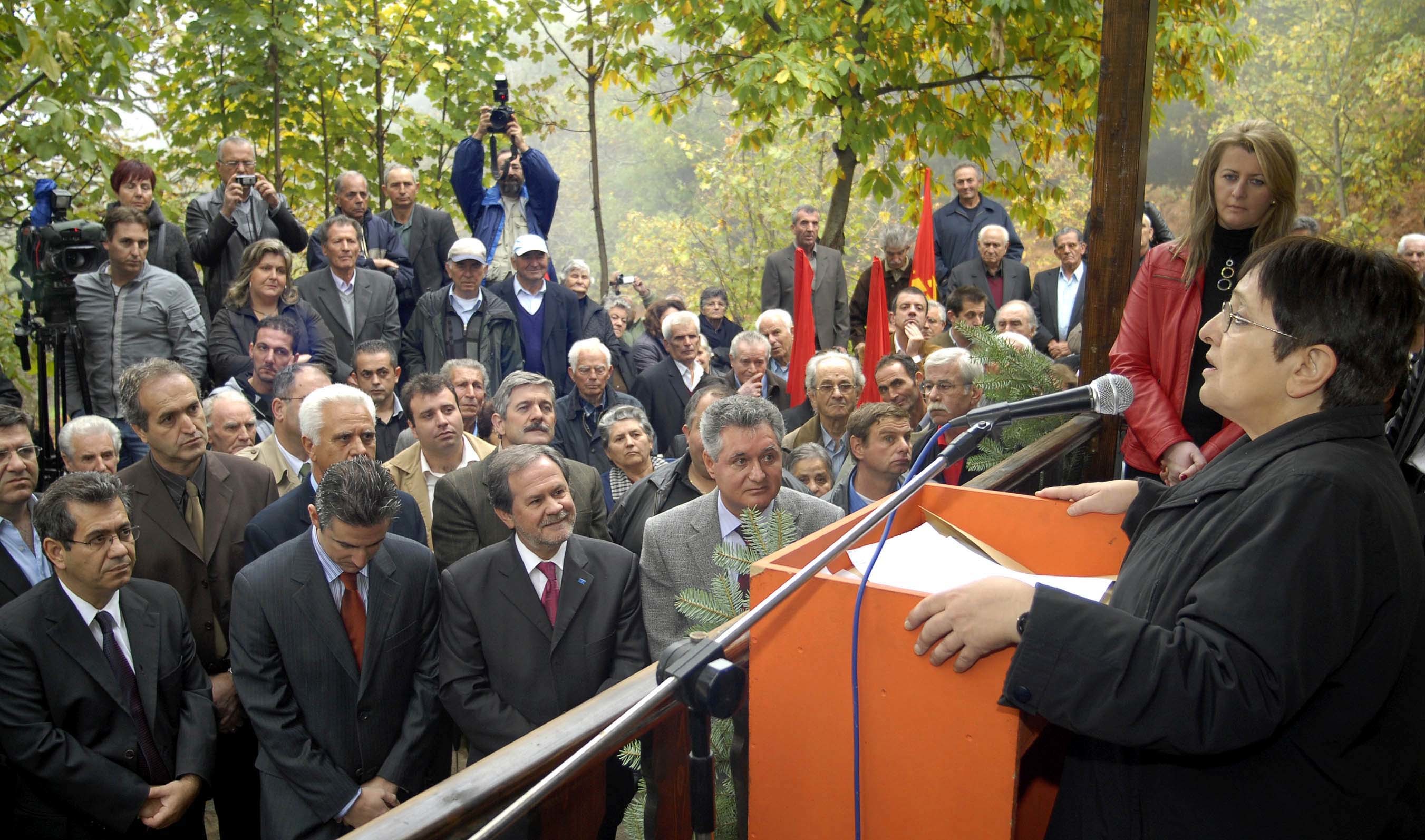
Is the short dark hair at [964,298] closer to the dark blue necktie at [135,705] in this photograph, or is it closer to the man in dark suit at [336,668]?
the man in dark suit at [336,668]

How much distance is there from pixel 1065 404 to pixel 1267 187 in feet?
6.19

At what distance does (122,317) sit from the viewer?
20.2ft

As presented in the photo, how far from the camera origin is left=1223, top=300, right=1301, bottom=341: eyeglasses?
164 centimetres

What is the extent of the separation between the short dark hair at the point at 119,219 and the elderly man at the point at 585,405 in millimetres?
2545

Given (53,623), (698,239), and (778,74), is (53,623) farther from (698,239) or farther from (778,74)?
(698,239)

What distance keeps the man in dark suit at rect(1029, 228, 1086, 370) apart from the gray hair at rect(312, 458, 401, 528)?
6.03 meters

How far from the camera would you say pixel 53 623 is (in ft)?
11.7

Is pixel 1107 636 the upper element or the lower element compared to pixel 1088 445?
upper

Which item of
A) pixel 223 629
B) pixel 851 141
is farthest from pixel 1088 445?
pixel 851 141

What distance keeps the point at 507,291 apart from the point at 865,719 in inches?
251

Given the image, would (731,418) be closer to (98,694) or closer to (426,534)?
(426,534)

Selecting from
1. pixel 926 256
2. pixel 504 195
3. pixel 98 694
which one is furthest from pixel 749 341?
pixel 98 694

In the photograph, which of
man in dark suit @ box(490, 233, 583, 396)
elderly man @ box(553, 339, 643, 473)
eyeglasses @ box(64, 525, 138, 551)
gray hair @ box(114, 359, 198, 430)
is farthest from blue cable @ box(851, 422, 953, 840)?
man in dark suit @ box(490, 233, 583, 396)

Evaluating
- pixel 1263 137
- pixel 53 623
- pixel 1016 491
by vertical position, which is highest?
pixel 1263 137
